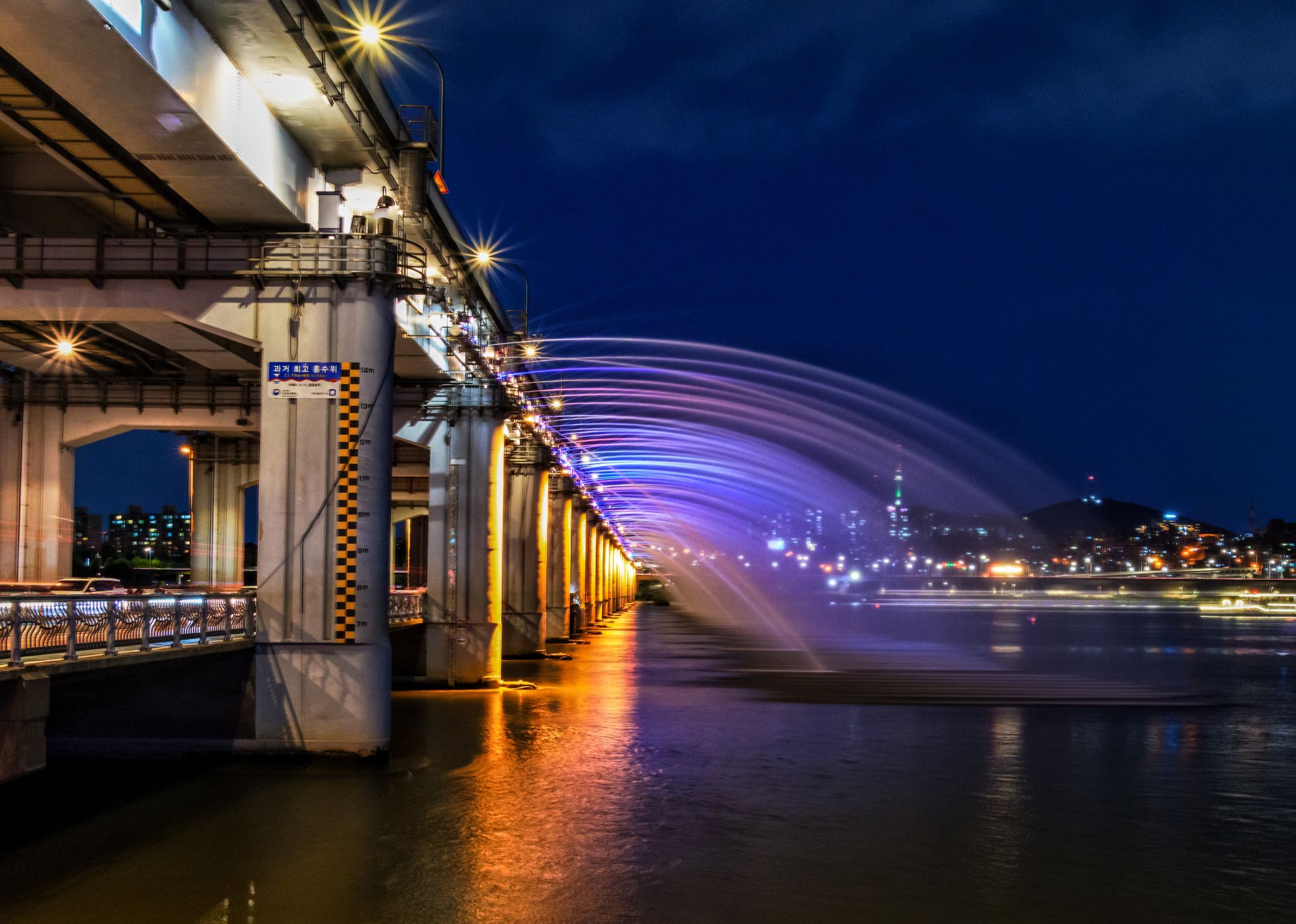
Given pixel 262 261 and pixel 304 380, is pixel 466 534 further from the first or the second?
pixel 262 261

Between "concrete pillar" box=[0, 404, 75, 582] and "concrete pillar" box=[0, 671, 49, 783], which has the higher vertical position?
"concrete pillar" box=[0, 404, 75, 582]

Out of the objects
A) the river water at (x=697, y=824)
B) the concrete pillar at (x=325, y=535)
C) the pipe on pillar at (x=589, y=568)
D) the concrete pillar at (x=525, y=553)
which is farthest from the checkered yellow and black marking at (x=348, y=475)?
the pipe on pillar at (x=589, y=568)

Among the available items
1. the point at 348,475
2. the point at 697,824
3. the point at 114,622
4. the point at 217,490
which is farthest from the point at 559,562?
the point at 697,824

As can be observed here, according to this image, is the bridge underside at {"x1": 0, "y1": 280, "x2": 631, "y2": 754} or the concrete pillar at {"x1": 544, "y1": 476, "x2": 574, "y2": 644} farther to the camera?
the concrete pillar at {"x1": 544, "y1": 476, "x2": 574, "y2": 644}

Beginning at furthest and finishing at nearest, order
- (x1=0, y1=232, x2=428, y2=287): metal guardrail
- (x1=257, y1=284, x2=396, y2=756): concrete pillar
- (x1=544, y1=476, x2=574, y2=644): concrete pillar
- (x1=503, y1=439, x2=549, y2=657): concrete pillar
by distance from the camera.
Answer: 1. (x1=544, y1=476, x2=574, y2=644): concrete pillar
2. (x1=503, y1=439, x2=549, y2=657): concrete pillar
3. (x1=257, y1=284, x2=396, y2=756): concrete pillar
4. (x1=0, y1=232, x2=428, y2=287): metal guardrail

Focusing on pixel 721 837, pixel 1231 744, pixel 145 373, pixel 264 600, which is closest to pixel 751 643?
pixel 145 373

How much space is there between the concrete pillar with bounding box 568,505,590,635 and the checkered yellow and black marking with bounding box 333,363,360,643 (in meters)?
44.8

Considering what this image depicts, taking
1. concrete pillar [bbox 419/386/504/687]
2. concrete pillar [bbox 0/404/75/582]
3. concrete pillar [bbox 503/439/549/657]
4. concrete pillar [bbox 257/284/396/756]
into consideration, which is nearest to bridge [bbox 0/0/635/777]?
concrete pillar [bbox 257/284/396/756]

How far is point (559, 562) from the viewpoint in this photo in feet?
209

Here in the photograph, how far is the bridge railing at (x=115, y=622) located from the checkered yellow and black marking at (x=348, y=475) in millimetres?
1889

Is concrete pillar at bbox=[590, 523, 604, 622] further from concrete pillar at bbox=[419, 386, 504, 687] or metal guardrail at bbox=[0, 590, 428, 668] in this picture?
metal guardrail at bbox=[0, 590, 428, 668]

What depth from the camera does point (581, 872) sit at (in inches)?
578

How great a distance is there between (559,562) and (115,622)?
4527 centimetres

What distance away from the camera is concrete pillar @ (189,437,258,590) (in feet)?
191
